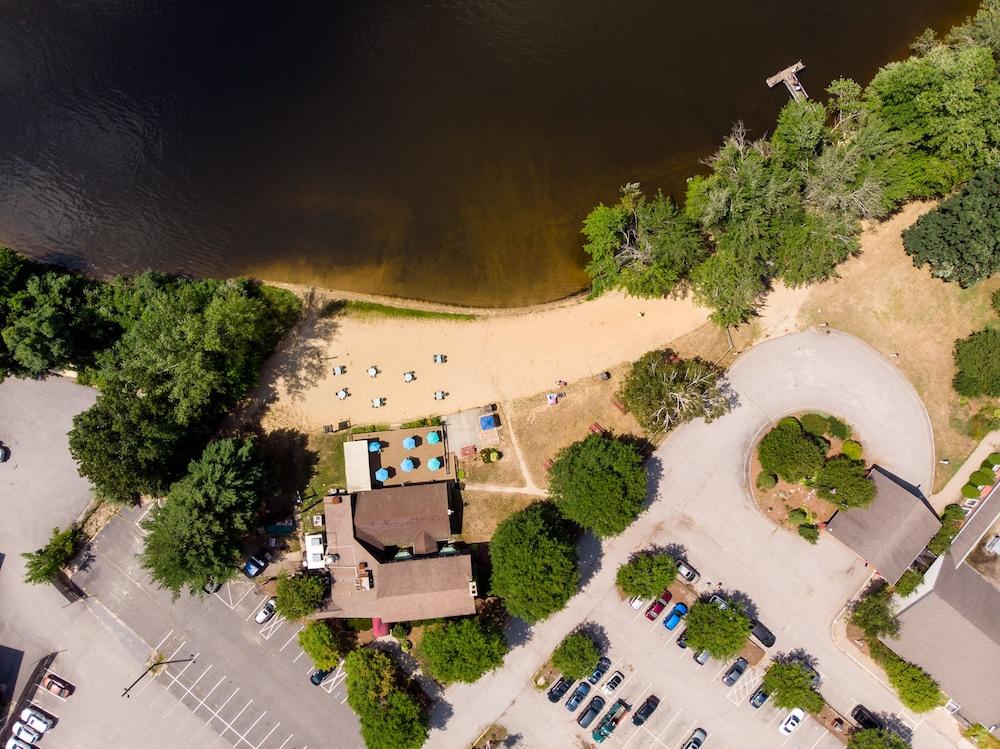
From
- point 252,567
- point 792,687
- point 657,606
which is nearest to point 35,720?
point 252,567

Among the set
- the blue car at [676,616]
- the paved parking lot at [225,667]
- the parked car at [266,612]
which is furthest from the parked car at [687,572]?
the parked car at [266,612]

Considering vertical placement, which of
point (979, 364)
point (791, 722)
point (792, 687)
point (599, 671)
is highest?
point (979, 364)

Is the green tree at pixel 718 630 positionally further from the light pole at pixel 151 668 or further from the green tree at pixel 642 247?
the light pole at pixel 151 668

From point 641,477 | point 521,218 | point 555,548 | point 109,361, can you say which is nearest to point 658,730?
point 555,548

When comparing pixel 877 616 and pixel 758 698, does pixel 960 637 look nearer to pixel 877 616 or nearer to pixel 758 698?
pixel 877 616

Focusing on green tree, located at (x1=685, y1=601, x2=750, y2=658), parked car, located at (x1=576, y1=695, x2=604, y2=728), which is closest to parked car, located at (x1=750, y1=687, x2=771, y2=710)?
green tree, located at (x1=685, y1=601, x2=750, y2=658)

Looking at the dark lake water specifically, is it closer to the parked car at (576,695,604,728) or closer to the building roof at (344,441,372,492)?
the building roof at (344,441,372,492)
